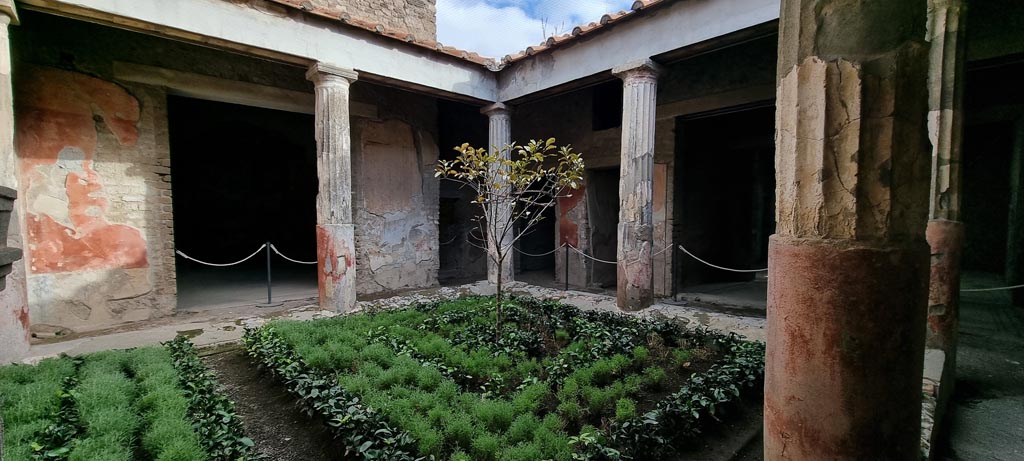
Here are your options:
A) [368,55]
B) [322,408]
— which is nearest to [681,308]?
[322,408]

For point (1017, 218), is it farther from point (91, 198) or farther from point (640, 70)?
point (91, 198)

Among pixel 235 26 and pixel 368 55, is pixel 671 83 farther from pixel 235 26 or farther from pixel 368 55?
pixel 235 26

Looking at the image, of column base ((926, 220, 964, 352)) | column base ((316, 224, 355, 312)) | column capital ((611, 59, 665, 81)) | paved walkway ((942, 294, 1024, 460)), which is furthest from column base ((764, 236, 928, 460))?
column base ((316, 224, 355, 312))

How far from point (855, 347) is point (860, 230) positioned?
13.4 inches

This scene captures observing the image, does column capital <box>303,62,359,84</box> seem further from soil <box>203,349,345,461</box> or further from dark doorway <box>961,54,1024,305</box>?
dark doorway <box>961,54,1024,305</box>

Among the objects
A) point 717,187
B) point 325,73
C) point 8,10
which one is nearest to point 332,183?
point 325,73

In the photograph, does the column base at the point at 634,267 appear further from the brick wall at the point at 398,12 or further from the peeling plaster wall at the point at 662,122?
the brick wall at the point at 398,12

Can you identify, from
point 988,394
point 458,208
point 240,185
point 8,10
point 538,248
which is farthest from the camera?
point 240,185

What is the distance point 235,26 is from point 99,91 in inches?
79.7

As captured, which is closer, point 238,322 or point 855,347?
point 855,347

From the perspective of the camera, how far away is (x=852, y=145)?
1289mm

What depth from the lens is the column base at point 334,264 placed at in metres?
6.16

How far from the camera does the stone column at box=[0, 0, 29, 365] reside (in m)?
4.04

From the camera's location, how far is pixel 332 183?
6.15m
